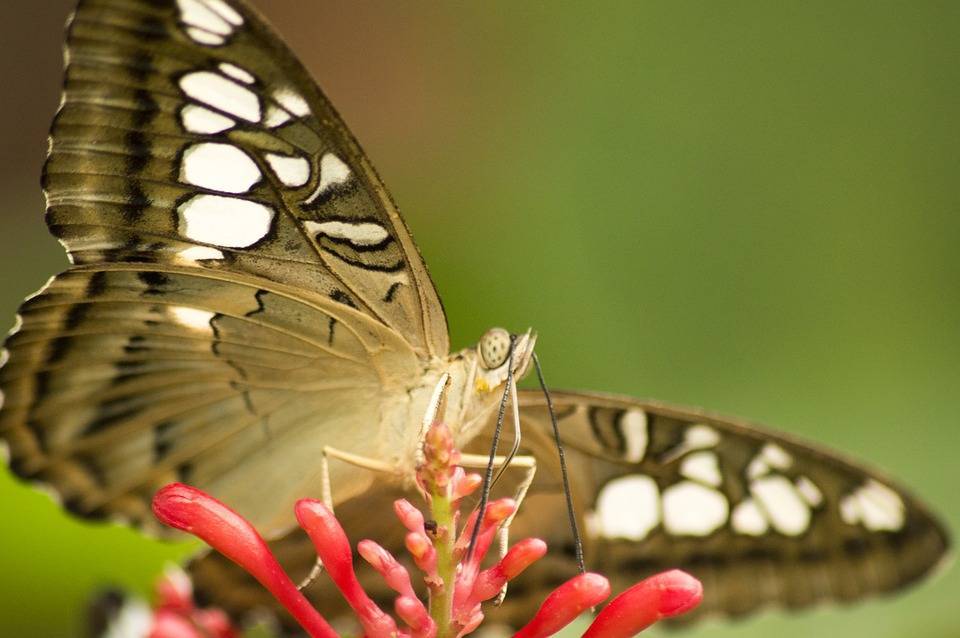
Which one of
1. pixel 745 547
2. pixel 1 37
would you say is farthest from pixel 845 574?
pixel 1 37

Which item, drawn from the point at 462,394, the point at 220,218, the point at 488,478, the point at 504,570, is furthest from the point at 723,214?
the point at 504,570

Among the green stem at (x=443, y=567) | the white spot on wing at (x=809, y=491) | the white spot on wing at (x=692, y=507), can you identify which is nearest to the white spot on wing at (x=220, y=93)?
the green stem at (x=443, y=567)

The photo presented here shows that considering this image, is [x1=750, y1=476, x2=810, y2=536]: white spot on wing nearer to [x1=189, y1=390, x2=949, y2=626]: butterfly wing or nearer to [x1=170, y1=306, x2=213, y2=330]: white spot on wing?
[x1=189, y1=390, x2=949, y2=626]: butterfly wing

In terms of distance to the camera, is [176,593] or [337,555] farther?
[176,593]

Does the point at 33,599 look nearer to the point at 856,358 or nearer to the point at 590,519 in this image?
the point at 590,519

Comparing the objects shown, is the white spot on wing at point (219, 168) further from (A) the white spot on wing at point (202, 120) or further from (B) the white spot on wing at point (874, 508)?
(B) the white spot on wing at point (874, 508)

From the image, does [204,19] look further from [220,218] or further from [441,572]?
[441,572]
